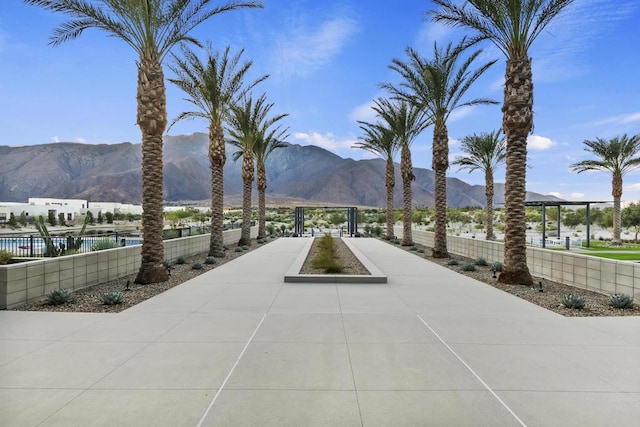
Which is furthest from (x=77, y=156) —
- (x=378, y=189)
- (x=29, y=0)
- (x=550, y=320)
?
(x=550, y=320)

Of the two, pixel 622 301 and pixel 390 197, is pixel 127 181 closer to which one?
pixel 390 197

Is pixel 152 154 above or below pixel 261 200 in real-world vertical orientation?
above

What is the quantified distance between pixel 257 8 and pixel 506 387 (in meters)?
12.8

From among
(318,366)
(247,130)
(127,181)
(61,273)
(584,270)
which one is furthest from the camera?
(127,181)

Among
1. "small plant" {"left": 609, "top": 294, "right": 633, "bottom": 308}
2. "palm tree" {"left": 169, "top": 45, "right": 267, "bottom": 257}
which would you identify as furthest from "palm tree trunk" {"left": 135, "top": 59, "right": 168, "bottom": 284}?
"small plant" {"left": 609, "top": 294, "right": 633, "bottom": 308}

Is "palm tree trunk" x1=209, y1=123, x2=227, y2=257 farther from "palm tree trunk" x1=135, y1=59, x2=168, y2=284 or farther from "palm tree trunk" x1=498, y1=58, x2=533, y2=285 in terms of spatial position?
"palm tree trunk" x1=498, y1=58, x2=533, y2=285

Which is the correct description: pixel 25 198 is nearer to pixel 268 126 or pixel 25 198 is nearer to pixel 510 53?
pixel 268 126

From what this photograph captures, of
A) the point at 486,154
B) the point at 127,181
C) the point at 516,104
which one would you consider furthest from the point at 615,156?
the point at 127,181

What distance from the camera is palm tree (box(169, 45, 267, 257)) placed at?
16.7 metres

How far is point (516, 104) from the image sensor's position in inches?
444

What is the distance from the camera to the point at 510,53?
11.5 meters

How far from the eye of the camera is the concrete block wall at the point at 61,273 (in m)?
7.62

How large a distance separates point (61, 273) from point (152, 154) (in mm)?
3980

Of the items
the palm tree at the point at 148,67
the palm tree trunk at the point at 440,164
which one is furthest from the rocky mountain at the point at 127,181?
the palm tree at the point at 148,67
